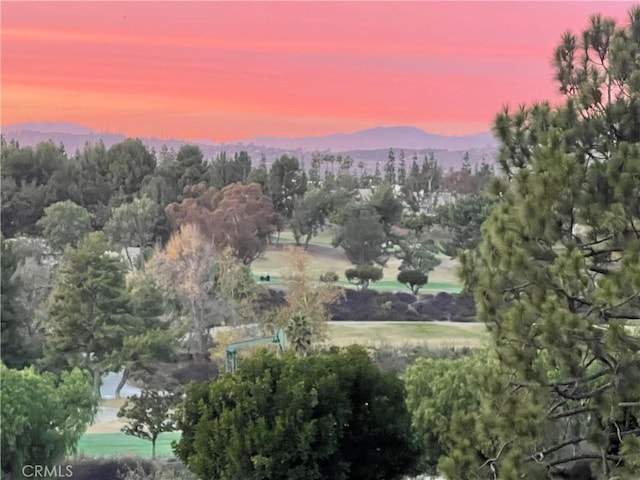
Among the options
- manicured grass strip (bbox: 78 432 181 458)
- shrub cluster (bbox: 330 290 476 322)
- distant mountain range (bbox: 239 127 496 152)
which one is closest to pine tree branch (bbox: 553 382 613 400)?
manicured grass strip (bbox: 78 432 181 458)

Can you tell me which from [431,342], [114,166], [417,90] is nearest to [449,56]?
[417,90]

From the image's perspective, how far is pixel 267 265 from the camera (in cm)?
1664

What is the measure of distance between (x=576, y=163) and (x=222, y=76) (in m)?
13.2

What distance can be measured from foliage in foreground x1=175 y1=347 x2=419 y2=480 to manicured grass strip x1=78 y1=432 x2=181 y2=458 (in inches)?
212

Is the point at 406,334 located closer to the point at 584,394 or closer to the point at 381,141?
the point at 381,141

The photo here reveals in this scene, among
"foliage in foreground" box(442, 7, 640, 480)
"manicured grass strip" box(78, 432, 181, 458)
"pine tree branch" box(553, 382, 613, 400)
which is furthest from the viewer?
"manicured grass strip" box(78, 432, 181, 458)

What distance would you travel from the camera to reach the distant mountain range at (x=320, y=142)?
16750 mm

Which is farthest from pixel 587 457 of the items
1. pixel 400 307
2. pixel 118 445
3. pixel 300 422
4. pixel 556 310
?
pixel 400 307

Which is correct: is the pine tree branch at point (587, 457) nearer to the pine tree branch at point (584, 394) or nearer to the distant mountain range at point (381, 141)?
the pine tree branch at point (584, 394)

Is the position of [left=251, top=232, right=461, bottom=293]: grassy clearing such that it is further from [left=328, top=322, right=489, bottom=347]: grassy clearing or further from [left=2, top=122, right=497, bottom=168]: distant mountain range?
[left=2, top=122, right=497, bottom=168]: distant mountain range

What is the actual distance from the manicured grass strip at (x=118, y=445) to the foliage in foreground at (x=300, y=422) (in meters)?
5.38

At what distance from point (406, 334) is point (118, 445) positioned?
17.9 ft

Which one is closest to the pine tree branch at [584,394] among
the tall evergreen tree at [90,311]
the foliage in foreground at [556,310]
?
the foliage in foreground at [556,310]

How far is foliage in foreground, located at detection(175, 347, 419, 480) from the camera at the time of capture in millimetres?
5801
